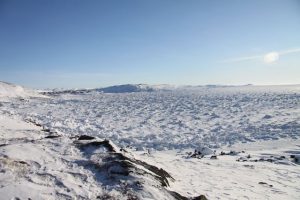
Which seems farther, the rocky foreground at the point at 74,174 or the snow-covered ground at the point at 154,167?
the snow-covered ground at the point at 154,167

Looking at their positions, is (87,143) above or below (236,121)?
above

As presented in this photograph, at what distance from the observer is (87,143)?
9188mm

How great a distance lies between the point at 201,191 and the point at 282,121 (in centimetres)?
1993

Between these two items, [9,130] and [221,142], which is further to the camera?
[221,142]

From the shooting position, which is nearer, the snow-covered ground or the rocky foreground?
the rocky foreground

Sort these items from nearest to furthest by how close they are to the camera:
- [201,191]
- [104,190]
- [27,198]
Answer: [27,198] < [104,190] < [201,191]

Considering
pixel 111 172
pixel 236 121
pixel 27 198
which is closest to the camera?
pixel 27 198

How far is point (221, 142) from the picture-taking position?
19.6 meters

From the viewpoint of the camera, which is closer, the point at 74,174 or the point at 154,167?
the point at 74,174

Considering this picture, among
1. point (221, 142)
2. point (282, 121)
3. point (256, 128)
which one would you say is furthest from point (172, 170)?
point (282, 121)

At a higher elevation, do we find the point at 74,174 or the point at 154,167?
the point at 74,174

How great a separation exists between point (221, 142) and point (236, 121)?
8.80 m

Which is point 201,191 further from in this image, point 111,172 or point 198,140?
point 198,140

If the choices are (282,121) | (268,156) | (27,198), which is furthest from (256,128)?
(27,198)
